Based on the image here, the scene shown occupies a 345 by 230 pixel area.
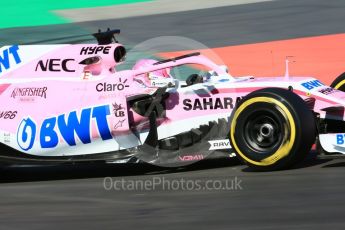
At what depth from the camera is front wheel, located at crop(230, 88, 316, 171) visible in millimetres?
7426

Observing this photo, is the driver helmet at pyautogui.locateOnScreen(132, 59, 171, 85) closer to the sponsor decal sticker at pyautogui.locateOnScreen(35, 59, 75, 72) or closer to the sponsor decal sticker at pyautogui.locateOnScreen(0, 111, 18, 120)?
the sponsor decal sticker at pyautogui.locateOnScreen(35, 59, 75, 72)

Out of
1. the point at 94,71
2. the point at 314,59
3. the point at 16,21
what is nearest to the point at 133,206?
the point at 94,71

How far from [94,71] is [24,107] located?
829 millimetres

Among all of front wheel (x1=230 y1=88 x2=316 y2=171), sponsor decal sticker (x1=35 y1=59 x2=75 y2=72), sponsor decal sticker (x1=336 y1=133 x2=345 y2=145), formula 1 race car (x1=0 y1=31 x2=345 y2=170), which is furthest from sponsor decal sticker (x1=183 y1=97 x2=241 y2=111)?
sponsor decal sticker (x1=35 y1=59 x2=75 y2=72)

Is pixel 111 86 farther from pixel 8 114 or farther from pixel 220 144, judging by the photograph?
pixel 220 144

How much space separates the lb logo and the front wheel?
7.06 feet

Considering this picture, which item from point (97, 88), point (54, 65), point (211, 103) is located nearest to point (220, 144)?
point (211, 103)

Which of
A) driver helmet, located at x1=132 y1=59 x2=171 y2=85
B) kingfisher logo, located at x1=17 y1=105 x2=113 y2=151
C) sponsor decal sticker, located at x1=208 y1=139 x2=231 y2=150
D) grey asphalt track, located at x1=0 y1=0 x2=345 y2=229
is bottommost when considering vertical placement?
grey asphalt track, located at x1=0 y1=0 x2=345 y2=229

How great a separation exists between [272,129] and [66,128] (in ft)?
7.05

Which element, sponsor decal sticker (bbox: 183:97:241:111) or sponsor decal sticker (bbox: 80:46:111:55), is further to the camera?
sponsor decal sticker (bbox: 80:46:111:55)

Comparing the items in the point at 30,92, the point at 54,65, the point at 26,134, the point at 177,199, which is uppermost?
the point at 54,65

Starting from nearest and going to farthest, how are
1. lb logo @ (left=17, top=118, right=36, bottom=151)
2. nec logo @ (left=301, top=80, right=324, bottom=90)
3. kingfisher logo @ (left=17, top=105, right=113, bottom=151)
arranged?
nec logo @ (left=301, top=80, right=324, bottom=90)
kingfisher logo @ (left=17, top=105, right=113, bottom=151)
lb logo @ (left=17, top=118, right=36, bottom=151)

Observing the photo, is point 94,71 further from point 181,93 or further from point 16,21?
point 16,21

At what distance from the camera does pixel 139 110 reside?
330 inches
